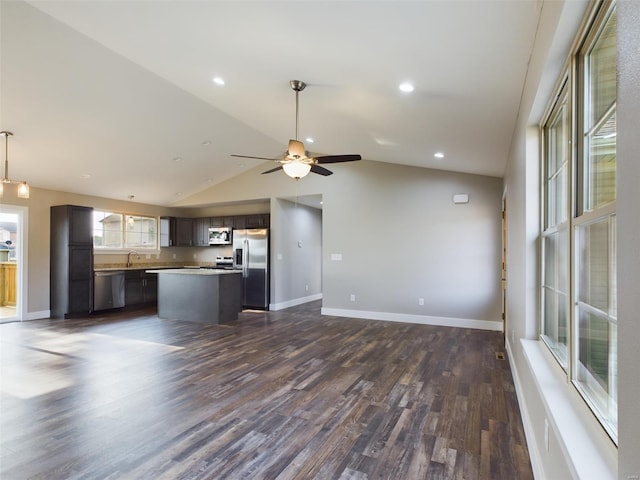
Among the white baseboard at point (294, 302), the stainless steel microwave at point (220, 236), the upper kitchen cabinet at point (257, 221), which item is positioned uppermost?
the upper kitchen cabinet at point (257, 221)

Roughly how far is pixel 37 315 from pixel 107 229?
2.22 m

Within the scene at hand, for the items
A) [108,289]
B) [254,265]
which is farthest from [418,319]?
[108,289]

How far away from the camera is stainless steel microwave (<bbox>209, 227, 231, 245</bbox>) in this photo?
8.80 meters

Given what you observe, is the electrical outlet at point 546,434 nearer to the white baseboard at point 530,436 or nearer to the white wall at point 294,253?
the white baseboard at point 530,436

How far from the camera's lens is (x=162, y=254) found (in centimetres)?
913

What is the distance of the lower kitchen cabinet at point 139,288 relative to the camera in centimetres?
767

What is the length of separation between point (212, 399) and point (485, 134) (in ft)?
12.5

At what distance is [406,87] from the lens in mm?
3049

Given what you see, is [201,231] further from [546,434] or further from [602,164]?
[602,164]

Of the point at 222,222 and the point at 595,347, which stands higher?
the point at 222,222

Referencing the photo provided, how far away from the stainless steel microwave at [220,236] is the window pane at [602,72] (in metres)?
8.08

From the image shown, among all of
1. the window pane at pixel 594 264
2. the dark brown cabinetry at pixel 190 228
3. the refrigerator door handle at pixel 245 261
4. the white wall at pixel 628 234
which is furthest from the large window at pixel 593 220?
the dark brown cabinetry at pixel 190 228

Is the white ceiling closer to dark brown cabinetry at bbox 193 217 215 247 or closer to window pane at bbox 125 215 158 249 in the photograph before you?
window pane at bbox 125 215 158 249

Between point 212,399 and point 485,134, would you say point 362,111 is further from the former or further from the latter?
Result: point 212,399
